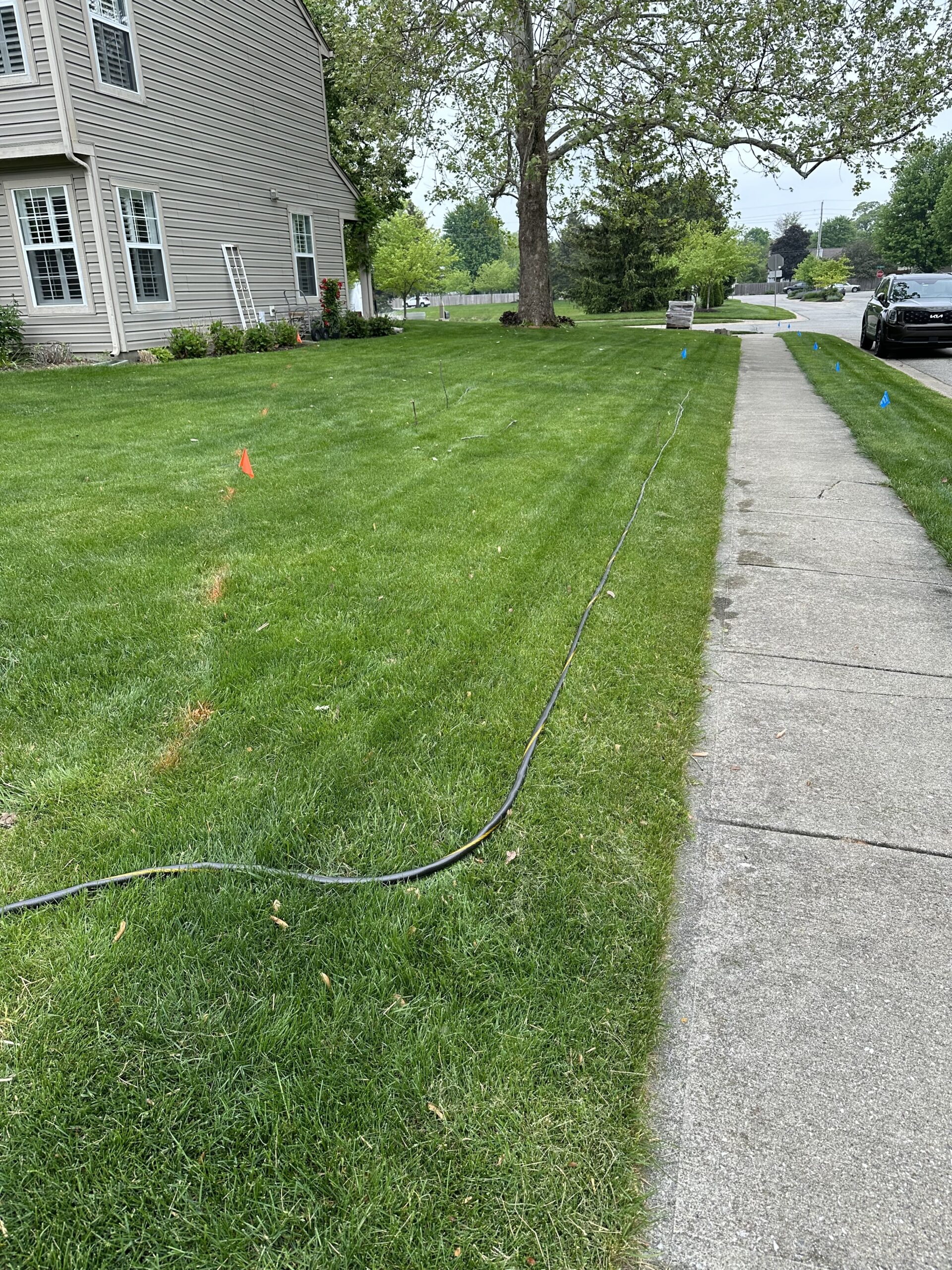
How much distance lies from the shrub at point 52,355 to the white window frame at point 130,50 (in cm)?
364

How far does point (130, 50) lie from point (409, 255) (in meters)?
26.8

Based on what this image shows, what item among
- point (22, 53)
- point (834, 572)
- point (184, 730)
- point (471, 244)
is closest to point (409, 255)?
point (22, 53)

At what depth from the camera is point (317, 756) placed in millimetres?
2895

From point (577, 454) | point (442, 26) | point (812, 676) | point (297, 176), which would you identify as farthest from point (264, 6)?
point (812, 676)

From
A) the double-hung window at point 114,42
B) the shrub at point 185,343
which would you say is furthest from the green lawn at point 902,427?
the double-hung window at point 114,42

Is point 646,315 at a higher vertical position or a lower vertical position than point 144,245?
lower

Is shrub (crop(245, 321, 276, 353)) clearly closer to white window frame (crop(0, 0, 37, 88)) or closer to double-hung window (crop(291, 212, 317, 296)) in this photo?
double-hung window (crop(291, 212, 317, 296))

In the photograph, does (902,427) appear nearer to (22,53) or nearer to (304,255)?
(22,53)

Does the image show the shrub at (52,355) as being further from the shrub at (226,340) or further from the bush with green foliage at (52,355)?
the shrub at (226,340)

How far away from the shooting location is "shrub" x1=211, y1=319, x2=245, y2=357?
560 inches

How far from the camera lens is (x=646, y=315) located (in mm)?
44812

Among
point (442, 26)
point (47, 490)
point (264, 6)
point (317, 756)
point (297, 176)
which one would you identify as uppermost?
point (264, 6)

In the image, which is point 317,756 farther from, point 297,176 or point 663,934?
point 297,176

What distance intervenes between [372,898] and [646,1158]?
0.94 meters
